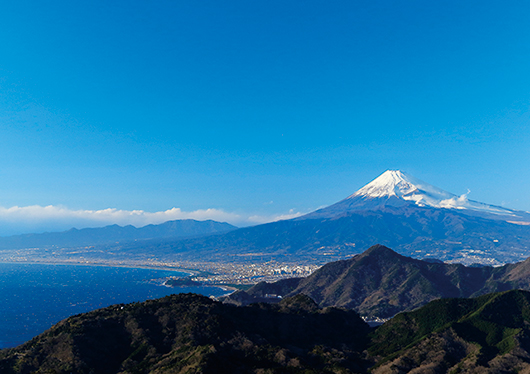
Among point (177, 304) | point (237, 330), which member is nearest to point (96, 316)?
point (177, 304)

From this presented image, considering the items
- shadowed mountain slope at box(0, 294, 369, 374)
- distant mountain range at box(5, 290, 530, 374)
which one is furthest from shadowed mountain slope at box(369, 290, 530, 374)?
shadowed mountain slope at box(0, 294, 369, 374)

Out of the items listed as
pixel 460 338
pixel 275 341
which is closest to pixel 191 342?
pixel 275 341

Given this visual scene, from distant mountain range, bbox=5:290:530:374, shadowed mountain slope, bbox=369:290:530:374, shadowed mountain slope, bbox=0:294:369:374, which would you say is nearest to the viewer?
shadowed mountain slope, bbox=0:294:369:374

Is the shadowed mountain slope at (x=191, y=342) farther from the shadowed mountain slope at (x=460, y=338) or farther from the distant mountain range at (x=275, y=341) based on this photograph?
the shadowed mountain slope at (x=460, y=338)

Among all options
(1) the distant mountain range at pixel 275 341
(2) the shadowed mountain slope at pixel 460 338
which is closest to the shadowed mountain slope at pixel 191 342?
(1) the distant mountain range at pixel 275 341

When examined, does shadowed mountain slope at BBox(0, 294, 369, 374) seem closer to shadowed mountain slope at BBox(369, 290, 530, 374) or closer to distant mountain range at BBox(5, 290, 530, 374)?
distant mountain range at BBox(5, 290, 530, 374)

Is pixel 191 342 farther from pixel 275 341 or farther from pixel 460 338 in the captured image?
pixel 460 338

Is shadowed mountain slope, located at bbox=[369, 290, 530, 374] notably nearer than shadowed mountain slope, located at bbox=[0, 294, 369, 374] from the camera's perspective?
No
